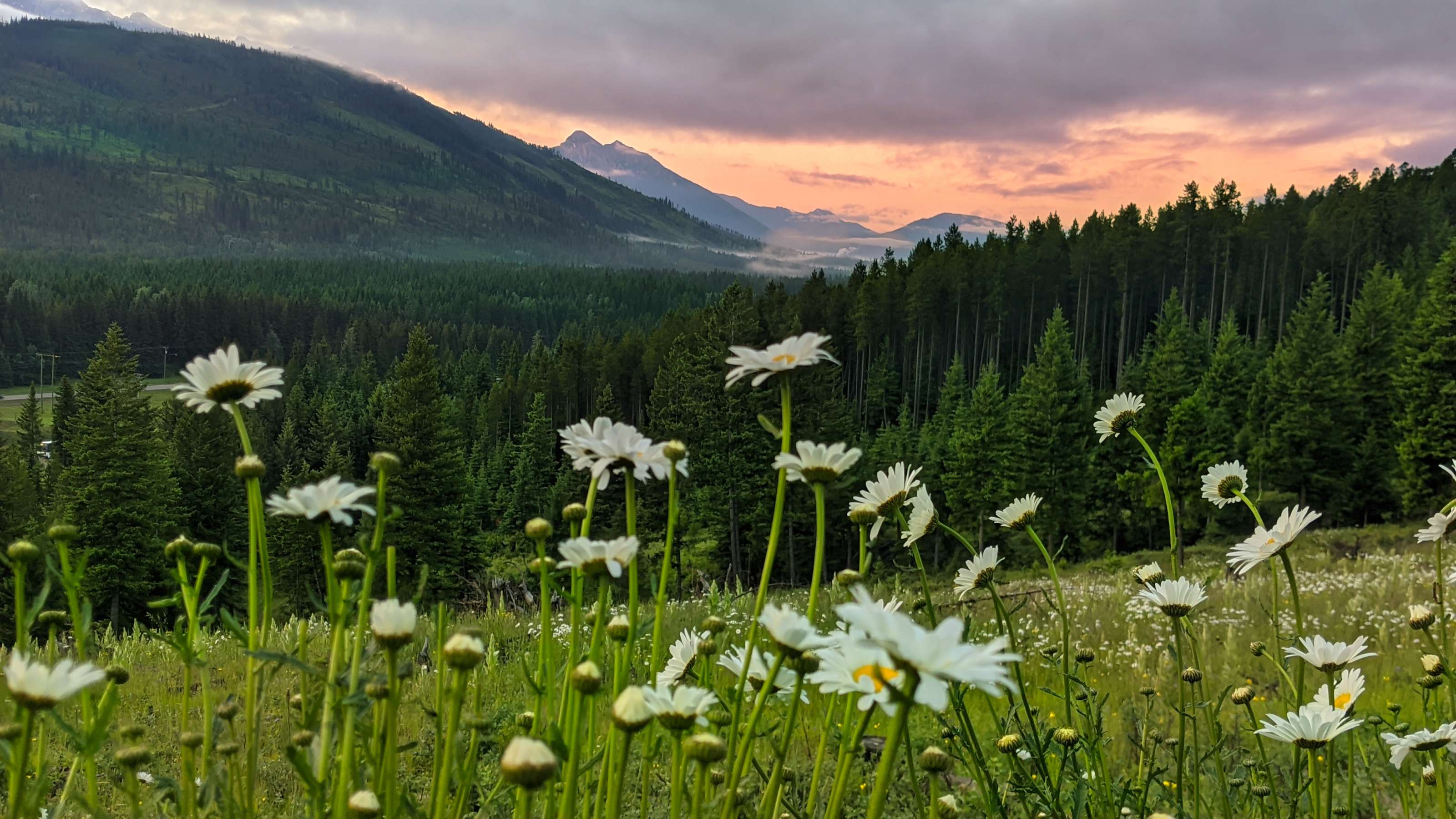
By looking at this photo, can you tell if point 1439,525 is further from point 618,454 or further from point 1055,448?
point 1055,448

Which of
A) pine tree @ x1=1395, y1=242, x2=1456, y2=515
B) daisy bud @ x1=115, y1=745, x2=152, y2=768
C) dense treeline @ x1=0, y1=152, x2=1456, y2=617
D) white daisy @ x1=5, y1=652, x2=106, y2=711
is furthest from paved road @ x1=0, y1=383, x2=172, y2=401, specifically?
white daisy @ x1=5, y1=652, x2=106, y2=711

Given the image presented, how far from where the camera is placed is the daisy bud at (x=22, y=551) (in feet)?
4.73

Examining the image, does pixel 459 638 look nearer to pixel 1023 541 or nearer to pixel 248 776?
pixel 248 776

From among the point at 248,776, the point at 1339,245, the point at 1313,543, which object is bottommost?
the point at 1313,543

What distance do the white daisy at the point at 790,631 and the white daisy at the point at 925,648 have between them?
213 mm

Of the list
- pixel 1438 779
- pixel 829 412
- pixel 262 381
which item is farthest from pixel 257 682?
pixel 829 412

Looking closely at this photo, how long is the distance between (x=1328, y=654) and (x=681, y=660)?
5.12 ft

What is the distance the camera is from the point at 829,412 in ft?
138

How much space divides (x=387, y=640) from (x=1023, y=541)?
39.1 meters

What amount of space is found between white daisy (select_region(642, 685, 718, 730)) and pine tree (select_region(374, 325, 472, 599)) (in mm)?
32442

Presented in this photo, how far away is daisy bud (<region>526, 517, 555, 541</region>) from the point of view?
1417 millimetres

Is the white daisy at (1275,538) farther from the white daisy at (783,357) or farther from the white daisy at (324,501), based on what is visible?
the white daisy at (324,501)

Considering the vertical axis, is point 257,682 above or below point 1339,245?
below

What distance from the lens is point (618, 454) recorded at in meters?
1.48
